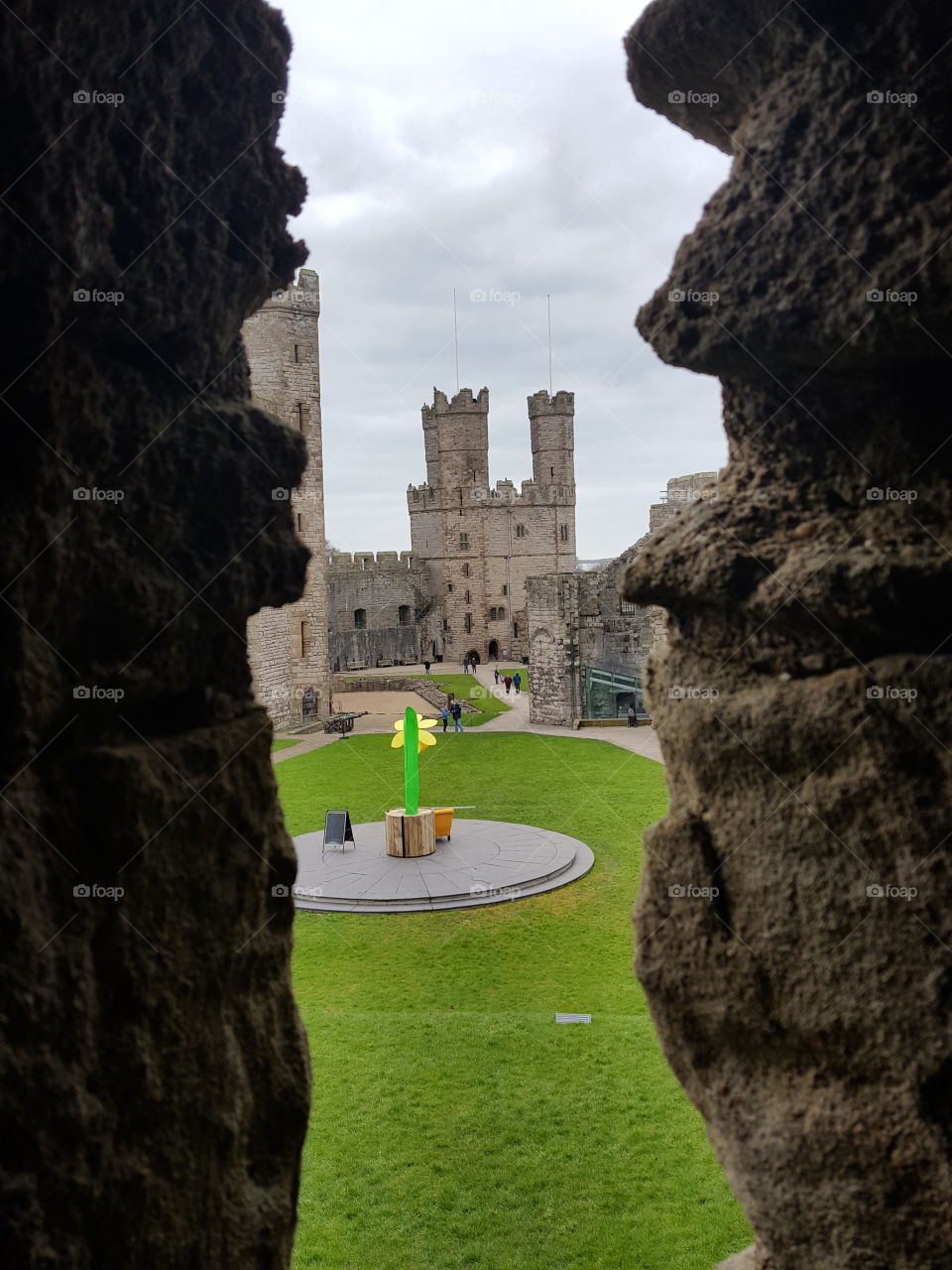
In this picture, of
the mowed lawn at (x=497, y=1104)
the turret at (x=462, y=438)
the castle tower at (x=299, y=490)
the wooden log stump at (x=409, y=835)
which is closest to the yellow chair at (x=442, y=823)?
the wooden log stump at (x=409, y=835)

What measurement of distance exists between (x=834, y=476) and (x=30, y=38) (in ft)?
11.1

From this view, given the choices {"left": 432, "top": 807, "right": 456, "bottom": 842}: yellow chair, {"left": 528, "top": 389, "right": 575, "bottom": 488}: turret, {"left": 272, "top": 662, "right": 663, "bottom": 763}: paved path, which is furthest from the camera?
{"left": 528, "top": 389, "right": 575, "bottom": 488}: turret

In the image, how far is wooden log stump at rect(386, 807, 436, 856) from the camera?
47.6 feet

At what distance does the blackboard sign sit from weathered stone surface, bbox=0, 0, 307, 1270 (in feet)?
34.2

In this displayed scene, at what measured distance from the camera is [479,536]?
50.9m

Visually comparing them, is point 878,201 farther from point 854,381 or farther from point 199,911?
point 199,911

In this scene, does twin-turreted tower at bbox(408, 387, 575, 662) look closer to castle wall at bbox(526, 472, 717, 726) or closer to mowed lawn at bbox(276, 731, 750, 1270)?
castle wall at bbox(526, 472, 717, 726)

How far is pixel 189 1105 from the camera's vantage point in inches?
142

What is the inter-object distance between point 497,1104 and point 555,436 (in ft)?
155

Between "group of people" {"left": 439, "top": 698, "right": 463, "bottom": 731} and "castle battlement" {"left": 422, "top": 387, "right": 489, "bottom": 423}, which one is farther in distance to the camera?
"castle battlement" {"left": 422, "top": 387, "right": 489, "bottom": 423}

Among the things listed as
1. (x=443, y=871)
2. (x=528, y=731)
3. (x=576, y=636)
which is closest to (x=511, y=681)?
(x=576, y=636)

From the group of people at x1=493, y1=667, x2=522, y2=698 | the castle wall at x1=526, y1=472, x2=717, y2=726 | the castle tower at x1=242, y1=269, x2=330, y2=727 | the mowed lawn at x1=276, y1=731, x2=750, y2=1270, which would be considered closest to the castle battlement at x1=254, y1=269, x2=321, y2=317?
the castle tower at x1=242, y1=269, x2=330, y2=727

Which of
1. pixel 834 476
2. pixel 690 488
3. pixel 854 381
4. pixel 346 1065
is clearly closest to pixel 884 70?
pixel 854 381

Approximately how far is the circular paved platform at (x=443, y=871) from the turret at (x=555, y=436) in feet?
126
